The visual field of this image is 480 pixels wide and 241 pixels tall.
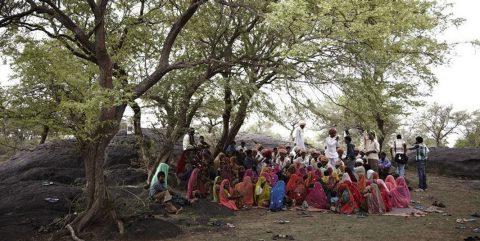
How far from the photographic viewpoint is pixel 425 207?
11.8 meters

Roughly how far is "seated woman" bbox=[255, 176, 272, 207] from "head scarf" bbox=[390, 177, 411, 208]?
3534mm

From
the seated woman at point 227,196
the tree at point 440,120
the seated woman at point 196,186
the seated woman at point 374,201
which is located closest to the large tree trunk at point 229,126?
the seated woman at point 196,186

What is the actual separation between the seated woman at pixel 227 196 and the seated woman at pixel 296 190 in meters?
1.66

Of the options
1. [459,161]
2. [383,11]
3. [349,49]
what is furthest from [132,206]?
[459,161]

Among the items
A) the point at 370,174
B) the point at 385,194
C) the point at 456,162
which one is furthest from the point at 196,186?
the point at 456,162

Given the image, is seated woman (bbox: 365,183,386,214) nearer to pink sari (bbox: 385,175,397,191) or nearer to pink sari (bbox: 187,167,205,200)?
pink sari (bbox: 385,175,397,191)

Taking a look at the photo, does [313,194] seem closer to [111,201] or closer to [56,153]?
[111,201]

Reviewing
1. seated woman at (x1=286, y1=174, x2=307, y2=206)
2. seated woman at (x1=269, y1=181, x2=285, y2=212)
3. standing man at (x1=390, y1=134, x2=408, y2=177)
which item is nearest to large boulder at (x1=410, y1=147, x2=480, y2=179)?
standing man at (x1=390, y1=134, x2=408, y2=177)

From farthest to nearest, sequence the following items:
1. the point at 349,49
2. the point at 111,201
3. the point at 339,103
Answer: the point at 339,103
the point at 349,49
the point at 111,201

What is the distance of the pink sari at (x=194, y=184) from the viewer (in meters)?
13.1

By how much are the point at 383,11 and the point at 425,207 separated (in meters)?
5.59

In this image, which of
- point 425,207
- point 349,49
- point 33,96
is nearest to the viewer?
point 33,96

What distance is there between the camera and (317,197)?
12039 mm

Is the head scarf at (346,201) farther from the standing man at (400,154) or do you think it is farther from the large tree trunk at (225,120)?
the large tree trunk at (225,120)
